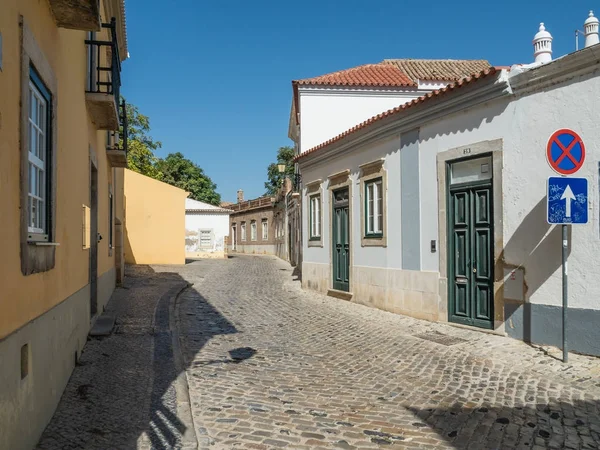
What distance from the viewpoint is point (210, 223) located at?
106ft

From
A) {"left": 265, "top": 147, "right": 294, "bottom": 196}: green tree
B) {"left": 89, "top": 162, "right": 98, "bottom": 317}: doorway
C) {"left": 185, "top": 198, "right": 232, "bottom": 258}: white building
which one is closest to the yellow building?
{"left": 89, "top": 162, "right": 98, "bottom": 317}: doorway

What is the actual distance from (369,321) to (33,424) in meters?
6.78

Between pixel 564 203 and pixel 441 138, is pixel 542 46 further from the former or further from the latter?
pixel 564 203

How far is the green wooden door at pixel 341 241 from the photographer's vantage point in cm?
1273

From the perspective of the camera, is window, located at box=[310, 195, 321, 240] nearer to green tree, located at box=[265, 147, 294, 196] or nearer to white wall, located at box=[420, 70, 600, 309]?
white wall, located at box=[420, 70, 600, 309]

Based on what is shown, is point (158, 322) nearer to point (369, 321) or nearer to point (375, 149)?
point (369, 321)

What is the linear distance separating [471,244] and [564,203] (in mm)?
2299

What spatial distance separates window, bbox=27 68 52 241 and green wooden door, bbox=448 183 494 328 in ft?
19.6

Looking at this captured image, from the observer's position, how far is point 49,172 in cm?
471

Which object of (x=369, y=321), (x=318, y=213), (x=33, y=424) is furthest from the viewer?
(x=318, y=213)

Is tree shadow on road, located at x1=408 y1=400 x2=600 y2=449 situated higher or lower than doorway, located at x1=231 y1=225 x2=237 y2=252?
lower

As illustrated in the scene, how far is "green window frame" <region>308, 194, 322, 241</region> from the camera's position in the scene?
14682 mm

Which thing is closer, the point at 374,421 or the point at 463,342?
the point at 374,421

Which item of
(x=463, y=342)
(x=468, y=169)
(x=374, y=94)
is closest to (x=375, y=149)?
(x=468, y=169)
